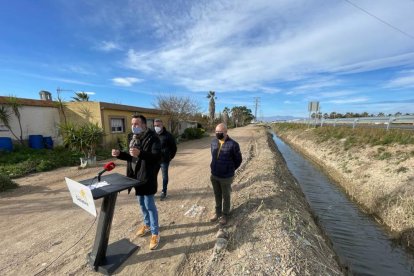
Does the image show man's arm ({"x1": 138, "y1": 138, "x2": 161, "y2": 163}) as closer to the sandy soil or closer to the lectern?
the lectern

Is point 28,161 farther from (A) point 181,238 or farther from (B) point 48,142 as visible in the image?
(A) point 181,238

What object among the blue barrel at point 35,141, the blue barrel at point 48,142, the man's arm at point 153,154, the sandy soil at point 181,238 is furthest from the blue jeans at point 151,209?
the blue barrel at point 48,142

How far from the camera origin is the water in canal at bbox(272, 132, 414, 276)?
418cm

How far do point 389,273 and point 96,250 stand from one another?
527cm

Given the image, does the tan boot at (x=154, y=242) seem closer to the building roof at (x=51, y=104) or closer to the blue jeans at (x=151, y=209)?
the blue jeans at (x=151, y=209)

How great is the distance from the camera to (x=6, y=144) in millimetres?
10758

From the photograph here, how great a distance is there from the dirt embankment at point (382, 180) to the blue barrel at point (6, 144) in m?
15.8

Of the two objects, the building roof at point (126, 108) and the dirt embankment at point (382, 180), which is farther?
the building roof at point (126, 108)

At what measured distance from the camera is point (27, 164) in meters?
8.40

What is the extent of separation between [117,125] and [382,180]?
14.7 metres

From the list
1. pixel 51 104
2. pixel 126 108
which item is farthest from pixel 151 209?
pixel 51 104

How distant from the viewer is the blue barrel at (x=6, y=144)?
34.9 ft

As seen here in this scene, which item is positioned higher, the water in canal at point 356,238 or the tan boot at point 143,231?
the tan boot at point 143,231

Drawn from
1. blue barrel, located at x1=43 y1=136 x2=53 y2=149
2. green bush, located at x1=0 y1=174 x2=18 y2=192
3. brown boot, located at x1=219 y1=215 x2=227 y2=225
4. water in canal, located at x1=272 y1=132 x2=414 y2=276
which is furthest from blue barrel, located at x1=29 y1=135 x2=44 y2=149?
water in canal, located at x1=272 y1=132 x2=414 y2=276
